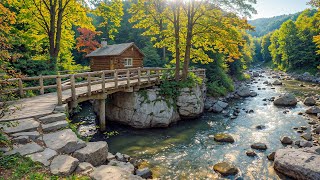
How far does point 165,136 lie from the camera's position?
43.6 feet

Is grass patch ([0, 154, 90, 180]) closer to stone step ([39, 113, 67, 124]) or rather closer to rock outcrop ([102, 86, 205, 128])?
stone step ([39, 113, 67, 124])

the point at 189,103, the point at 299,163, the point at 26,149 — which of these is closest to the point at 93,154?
the point at 26,149

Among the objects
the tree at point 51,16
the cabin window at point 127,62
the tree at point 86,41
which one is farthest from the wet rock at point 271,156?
the tree at point 86,41

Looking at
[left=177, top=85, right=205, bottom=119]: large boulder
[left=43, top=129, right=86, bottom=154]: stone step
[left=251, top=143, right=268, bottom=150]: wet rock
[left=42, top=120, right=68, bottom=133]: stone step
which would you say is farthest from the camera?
[left=177, top=85, right=205, bottom=119]: large boulder

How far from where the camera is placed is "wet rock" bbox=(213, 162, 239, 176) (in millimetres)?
8847

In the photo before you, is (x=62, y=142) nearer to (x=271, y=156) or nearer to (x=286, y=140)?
(x=271, y=156)

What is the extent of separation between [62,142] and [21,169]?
1.58 meters

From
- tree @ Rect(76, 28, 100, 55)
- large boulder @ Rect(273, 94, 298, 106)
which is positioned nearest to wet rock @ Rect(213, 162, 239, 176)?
large boulder @ Rect(273, 94, 298, 106)

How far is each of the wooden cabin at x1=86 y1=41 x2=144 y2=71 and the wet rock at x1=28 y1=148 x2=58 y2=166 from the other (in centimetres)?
1696

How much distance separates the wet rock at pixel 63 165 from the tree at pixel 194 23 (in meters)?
13.0

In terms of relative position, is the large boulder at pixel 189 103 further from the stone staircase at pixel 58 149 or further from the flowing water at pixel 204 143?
the stone staircase at pixel 58 149

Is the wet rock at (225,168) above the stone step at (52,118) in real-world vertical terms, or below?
below

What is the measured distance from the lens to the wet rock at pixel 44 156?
5.64 metres

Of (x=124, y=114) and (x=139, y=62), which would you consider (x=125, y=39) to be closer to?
(x=139, y=62)
